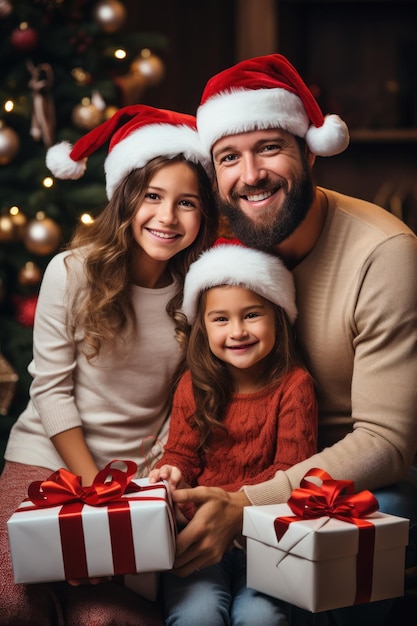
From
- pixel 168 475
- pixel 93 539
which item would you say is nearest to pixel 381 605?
pixel 168 475

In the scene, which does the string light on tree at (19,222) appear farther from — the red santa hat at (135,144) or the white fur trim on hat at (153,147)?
the white fur trim on hat at (153,147)

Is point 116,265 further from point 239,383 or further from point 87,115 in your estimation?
point 87,115

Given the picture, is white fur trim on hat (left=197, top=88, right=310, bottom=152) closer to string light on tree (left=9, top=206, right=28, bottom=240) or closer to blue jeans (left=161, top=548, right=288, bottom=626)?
blue jeans (left=161, top=548, right=288, bottom=626)

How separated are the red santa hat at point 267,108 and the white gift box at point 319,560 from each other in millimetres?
843

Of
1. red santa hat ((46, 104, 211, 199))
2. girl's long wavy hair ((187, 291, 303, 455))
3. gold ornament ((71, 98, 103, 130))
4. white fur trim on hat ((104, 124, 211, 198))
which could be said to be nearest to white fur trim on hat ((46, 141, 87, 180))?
red santa hat ((46, 104, 211, 199))

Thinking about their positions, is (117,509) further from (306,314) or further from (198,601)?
(306,314)

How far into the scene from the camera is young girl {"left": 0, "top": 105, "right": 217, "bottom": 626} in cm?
192

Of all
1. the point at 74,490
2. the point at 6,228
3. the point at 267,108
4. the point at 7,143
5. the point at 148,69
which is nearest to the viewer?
the point at 74,490

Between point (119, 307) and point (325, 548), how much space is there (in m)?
0.80

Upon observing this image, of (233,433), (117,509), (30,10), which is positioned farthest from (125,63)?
(117,509)

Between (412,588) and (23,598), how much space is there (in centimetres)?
99

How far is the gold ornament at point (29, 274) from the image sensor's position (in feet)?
10.4

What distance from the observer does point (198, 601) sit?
1599 millimetres

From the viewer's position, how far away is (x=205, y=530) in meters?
1.63
